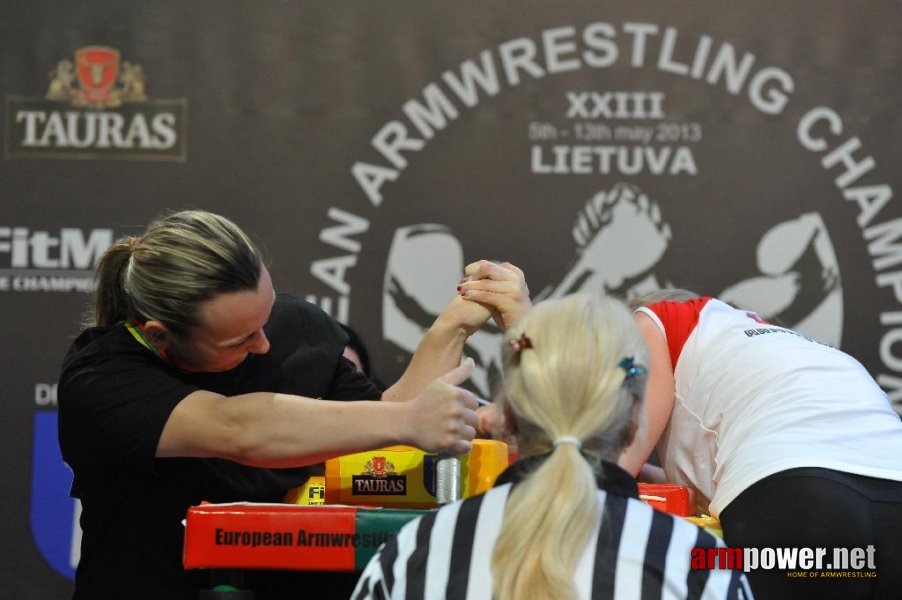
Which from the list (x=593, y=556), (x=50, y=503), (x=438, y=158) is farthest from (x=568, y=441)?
(x=50, y=503)

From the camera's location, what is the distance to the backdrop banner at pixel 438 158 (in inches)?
119

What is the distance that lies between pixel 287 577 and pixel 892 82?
2.24 meters

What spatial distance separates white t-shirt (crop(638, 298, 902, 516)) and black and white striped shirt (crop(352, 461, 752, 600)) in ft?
1.68

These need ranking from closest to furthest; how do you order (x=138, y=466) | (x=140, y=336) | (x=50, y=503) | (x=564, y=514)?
1. (x=564, y=514)
2. (x=138, y=466)
3. (x=140, y=336)
4. (x=50, y=503)

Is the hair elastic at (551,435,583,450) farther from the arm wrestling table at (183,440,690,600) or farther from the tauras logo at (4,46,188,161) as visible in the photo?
the tauras logo at (4,46,188,161)

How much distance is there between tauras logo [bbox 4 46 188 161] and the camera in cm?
307

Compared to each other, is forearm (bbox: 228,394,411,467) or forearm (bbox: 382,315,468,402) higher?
forearm (bbox: 382,315,468,402)

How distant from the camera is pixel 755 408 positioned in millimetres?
1820

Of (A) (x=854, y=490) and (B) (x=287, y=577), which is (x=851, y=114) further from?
(B) (x=287, y=577)

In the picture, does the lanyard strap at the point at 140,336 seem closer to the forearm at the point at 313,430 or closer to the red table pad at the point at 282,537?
the forearm at the point at 313,430

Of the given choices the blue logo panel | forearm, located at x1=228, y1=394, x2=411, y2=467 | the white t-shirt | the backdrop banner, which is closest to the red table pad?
forearm, located at x1=228, y1=394, x2=411, y2=467

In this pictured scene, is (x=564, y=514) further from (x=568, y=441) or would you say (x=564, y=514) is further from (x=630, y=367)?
(x=630, y=367)

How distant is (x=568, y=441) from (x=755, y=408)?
717 mm

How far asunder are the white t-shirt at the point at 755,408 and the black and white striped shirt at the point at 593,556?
0.51m
